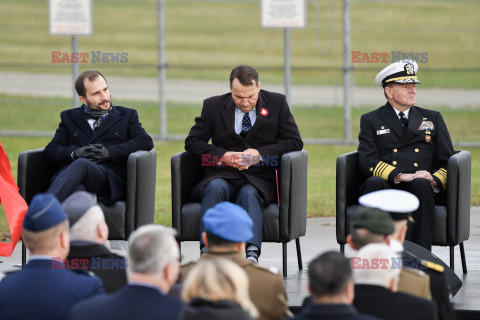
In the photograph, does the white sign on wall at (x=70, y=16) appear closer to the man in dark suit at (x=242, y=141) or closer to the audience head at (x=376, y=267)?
the man in dark suit at (x=242, y=141)

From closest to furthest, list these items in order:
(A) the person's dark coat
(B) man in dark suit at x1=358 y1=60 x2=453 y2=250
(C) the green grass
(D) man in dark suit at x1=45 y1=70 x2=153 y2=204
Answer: (A) the person's dark coat, (B) man in dark suit at x1=358 y1=60 x2=453 y2=250, (D) man in dark suit at x1=45 y1=70 x2=153 y2=204, (C) the green grass

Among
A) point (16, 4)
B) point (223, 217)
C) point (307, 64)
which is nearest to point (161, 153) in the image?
point (223, 217)

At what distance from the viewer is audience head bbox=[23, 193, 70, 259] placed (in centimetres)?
445

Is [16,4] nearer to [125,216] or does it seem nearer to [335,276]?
[125,216]

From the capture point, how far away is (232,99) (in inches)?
298

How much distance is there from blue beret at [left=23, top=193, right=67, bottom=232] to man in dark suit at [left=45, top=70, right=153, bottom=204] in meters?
2.53

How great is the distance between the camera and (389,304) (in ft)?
13.9

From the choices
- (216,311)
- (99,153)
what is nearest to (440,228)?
(99,153)

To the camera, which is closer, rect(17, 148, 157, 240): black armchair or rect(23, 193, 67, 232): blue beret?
rect(23, 193, 67, 232): blue beret

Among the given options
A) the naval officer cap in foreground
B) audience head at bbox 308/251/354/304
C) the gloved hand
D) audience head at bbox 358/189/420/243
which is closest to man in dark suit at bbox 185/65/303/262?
the gloved hand

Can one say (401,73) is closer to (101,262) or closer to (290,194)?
(290,194)

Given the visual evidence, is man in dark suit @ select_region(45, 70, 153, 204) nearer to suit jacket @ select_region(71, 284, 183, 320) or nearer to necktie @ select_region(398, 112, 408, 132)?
necktie @ select_region(398, 112, 408, 132)

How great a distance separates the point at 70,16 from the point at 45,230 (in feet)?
28.6

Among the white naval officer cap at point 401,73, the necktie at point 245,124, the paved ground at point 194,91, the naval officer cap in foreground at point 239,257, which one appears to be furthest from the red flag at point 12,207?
the paved ground at point 194,91
